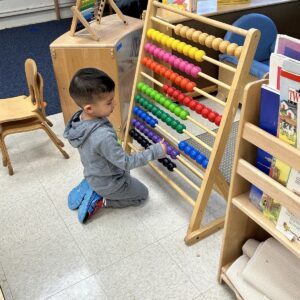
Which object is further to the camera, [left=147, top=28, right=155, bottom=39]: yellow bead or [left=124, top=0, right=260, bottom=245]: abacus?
[left=147, top=28, right=155, bottom=39]: yellow bead

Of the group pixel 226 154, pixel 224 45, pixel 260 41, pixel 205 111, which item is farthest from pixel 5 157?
pixel 260 41

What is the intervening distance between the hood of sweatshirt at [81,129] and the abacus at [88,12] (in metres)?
0.91

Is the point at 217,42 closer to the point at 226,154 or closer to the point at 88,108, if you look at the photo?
the point at 88,108

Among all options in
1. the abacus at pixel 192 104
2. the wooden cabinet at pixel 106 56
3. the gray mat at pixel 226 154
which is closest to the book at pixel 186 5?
the wooden cabinet at pixel 106 56

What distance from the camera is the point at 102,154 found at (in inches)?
72.9

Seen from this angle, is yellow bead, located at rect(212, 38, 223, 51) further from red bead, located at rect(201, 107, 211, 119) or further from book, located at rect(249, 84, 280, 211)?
book, located at rect(249, 84, 280, 211)

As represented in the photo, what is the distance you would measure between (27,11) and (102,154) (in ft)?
15.2

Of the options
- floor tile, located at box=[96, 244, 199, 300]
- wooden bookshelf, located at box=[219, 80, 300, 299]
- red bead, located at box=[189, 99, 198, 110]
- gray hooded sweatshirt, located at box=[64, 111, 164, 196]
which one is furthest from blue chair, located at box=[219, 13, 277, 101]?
floor tile, located at box=[96, 244, 199, 300]

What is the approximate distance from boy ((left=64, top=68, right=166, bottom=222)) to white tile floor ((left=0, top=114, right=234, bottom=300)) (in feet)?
0.33

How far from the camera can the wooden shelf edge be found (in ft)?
3.93

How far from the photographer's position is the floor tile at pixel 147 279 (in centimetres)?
162

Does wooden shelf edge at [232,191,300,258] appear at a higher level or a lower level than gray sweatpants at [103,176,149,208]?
higher

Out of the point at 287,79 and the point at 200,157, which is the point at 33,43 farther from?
the point at 287,79

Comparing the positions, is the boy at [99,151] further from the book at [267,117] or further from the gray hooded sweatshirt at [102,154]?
the book at [267,117]
